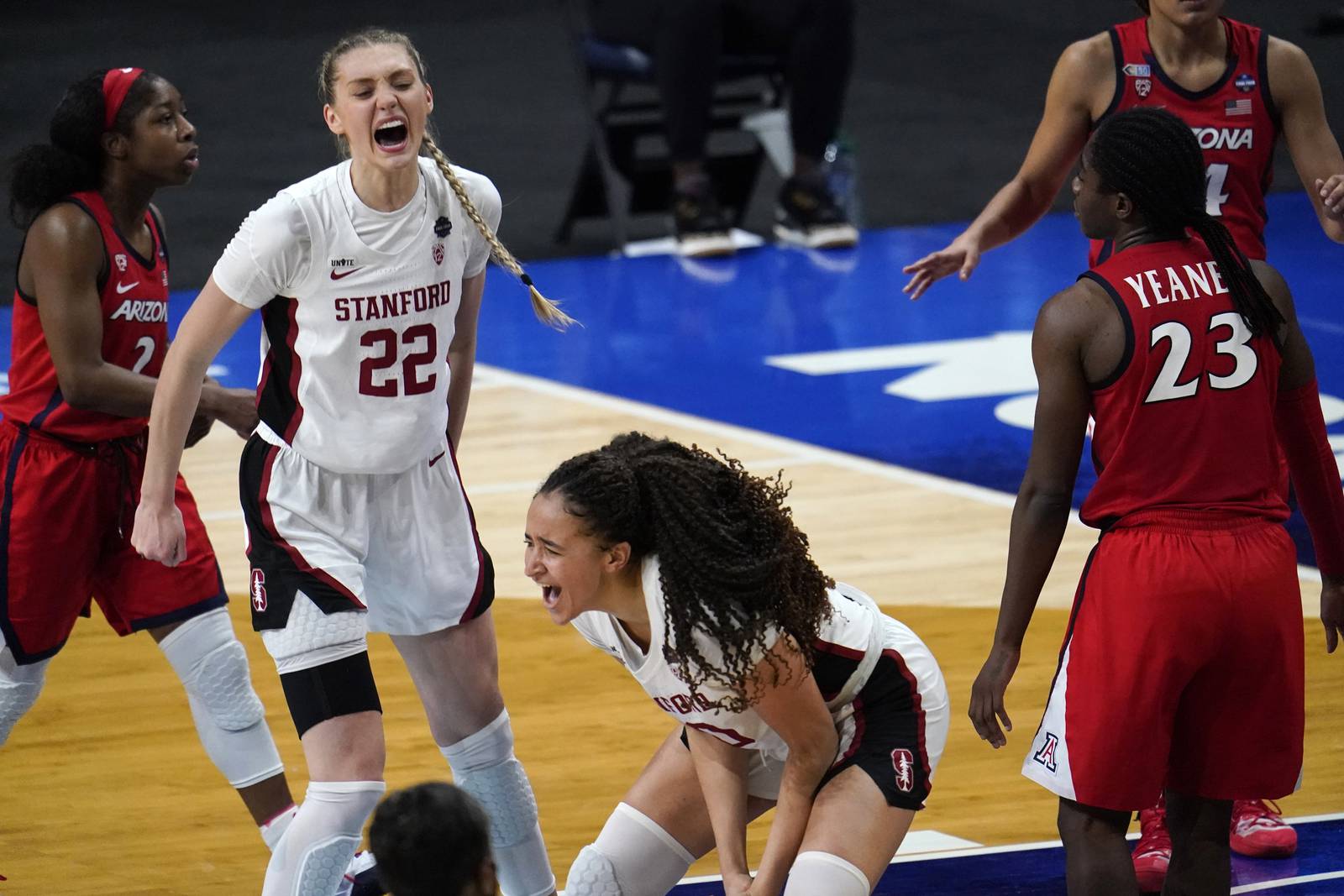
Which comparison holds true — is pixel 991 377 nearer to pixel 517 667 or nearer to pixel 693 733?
pixel 517 667

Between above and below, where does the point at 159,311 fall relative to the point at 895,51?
above

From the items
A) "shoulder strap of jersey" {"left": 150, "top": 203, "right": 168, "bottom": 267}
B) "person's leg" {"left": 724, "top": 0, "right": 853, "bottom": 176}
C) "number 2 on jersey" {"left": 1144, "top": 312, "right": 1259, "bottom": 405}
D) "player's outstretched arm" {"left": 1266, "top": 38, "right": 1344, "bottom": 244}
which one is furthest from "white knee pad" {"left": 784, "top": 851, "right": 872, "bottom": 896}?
"person's leg" {"left": 724, "top": 0, "right": 853, "bottom": 176}

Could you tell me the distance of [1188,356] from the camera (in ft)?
10.7

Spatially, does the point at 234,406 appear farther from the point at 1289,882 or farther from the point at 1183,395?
the point at 1289,882

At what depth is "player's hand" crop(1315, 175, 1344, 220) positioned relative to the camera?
4.14m

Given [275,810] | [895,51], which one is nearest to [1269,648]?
[275,810]

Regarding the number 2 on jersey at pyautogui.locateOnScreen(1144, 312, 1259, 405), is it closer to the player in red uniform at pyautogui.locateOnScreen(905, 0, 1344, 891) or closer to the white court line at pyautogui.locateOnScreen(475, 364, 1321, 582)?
the player in red uniform at pyautogui.locateOnScreen(905, 0, 1344, 891)

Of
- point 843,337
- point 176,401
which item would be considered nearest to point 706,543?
point 176,401

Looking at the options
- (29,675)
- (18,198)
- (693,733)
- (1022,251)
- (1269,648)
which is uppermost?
(18,198)

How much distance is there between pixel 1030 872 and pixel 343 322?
74.0 inches

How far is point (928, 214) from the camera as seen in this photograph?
37.1 feet

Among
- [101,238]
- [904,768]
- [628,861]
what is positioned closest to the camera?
[904,768]

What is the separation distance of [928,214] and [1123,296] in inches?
321

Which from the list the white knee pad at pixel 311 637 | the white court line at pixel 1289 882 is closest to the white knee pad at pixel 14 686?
the white knee pad at pixel 311 637
